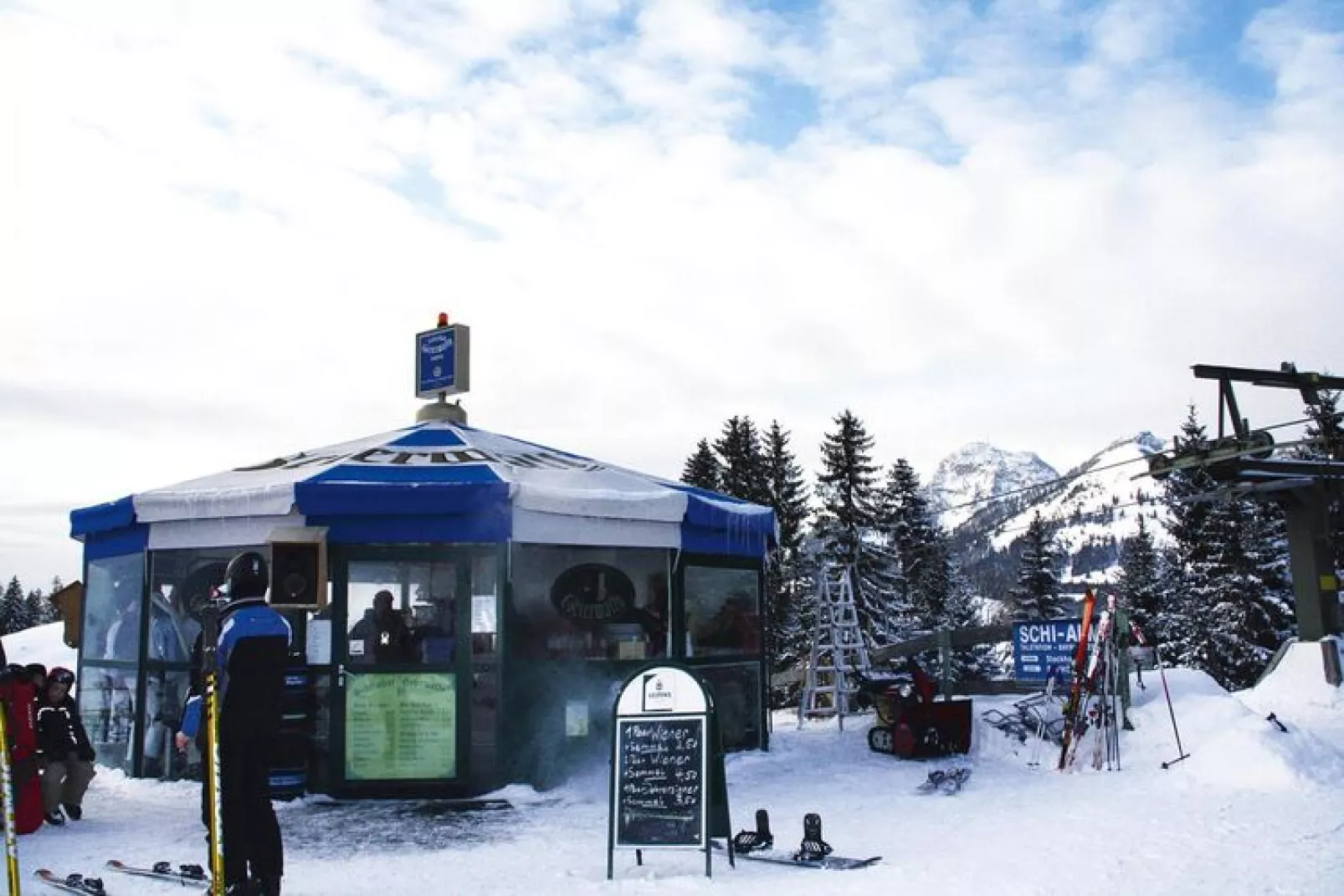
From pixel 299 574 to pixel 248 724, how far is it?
3333 mm

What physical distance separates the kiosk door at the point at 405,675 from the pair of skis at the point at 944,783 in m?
3.72

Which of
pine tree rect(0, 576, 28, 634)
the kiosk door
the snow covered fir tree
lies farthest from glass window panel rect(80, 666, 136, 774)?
pine tree rect(0, 576, 28, 634)

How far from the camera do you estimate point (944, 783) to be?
9.30 m

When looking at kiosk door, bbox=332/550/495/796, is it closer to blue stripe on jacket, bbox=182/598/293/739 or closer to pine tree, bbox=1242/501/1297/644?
blue stripe on jacket, bbox=182/598/293/739

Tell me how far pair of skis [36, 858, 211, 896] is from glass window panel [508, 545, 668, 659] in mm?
3602

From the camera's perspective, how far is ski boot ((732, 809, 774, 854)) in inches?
264

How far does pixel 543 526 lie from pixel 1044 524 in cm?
3448

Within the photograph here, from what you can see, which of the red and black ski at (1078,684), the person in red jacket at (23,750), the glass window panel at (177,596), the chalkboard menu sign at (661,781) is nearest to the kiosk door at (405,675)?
the glass window panel at (177,596)

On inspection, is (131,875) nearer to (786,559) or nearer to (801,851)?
(801,851)

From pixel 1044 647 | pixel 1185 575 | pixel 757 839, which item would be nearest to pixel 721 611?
pixel 1044 647

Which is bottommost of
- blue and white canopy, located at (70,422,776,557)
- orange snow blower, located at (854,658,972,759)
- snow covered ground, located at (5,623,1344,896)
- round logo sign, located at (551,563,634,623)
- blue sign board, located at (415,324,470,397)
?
snow covered ground, located at (5,623,1344,896)

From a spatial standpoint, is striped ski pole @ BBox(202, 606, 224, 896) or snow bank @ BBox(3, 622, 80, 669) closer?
striped ski pole @ BBox(202, 606, 224, 896)

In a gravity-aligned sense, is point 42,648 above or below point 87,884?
above

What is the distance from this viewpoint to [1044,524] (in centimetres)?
4075
